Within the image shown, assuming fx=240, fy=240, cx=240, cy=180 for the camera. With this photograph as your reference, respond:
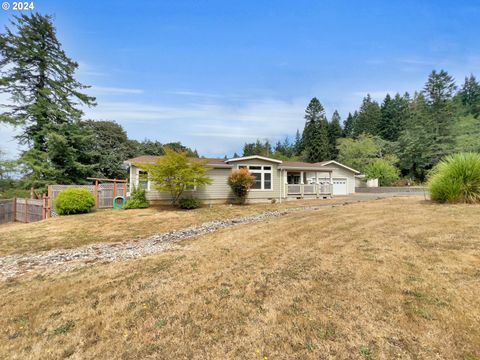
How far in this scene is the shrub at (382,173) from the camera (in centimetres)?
3222

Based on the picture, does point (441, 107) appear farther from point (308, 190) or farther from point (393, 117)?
point (308, 190)

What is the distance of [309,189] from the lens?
63.1 feet

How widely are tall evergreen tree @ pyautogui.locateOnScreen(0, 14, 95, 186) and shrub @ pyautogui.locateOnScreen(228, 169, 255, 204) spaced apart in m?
14.4

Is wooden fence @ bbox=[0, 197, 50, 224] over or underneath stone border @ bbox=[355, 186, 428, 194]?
underneath

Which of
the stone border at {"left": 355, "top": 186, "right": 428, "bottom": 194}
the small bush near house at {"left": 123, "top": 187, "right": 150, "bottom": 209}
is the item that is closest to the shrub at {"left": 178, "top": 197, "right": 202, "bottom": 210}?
the small bush near house at {"left": 123, "top": 187, "right": 150, "bottom": 209}

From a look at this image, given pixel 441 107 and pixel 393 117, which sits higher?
pixel 393 117

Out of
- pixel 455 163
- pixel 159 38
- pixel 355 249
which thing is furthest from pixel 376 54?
pixel 355 249

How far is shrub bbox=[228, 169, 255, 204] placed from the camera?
591 inches

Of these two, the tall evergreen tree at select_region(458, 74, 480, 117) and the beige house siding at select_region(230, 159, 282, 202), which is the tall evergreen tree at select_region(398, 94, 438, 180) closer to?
the beige house siding at select_region(230, 159, 282, 202)

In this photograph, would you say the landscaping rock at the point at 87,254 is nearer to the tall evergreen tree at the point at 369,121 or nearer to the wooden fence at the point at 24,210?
the wooden fence at the point at 24,210

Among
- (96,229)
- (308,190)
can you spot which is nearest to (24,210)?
(96,229)

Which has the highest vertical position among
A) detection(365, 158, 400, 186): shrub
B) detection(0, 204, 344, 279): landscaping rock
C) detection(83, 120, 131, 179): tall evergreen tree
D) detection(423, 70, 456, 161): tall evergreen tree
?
detection(423, 70, 456, 161): tall evergreen tree

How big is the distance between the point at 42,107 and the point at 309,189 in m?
22.7

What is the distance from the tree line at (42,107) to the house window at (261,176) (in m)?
15.1
